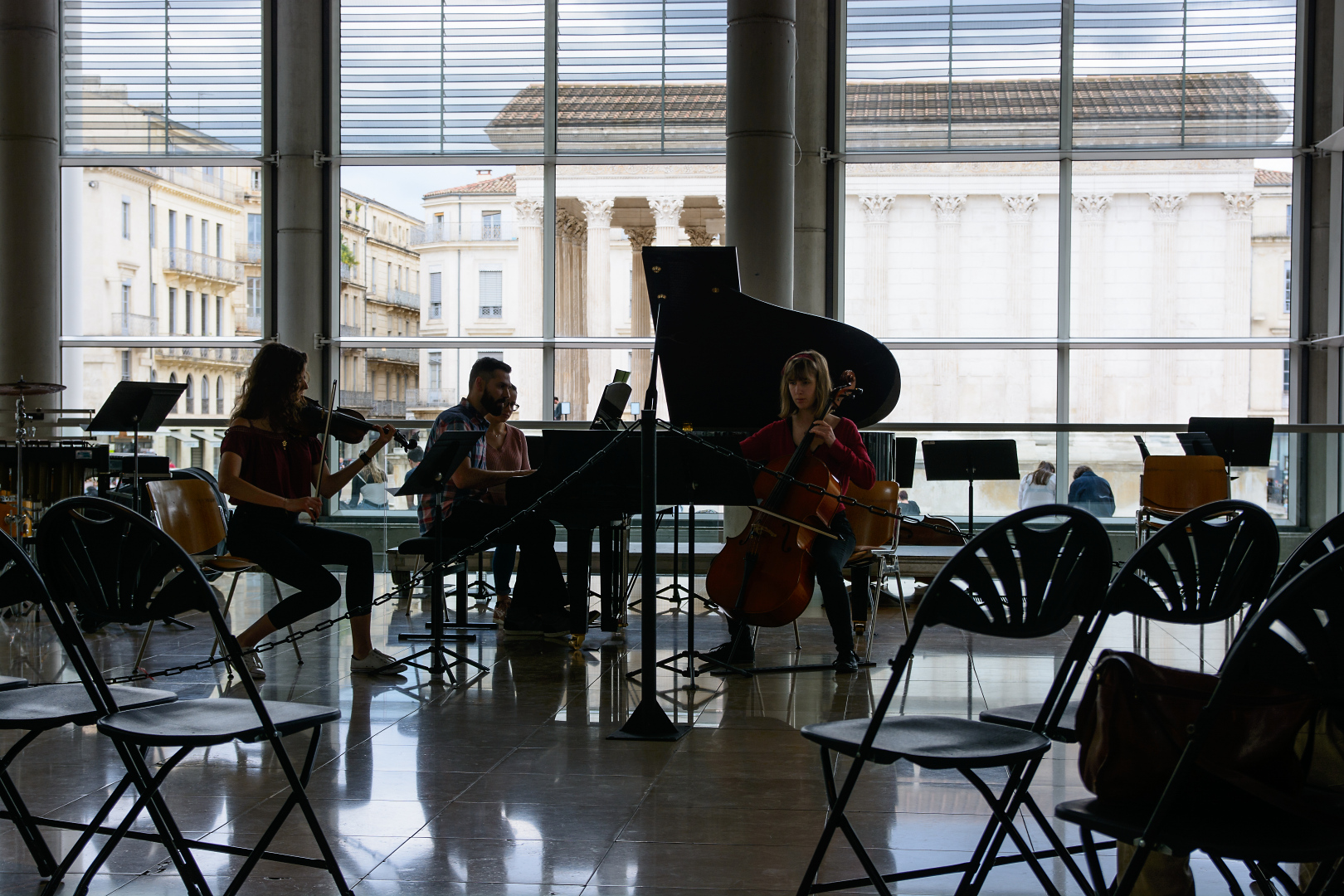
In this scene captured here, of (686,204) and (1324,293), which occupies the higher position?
(686,204)

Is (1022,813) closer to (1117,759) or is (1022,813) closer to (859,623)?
(1117,759)

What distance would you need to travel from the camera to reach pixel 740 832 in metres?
2.91

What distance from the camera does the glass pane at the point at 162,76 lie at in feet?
34.2

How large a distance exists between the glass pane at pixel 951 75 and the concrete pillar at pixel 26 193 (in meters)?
6.70

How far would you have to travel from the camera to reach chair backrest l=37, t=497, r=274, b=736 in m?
2.28

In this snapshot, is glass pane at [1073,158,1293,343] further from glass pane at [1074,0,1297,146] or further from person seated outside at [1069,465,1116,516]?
person seated outside at [1069,465,1116,516]

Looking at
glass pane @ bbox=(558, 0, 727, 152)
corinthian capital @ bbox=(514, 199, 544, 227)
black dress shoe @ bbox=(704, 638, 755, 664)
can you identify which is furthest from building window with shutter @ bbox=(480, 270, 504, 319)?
black dress shoe @ bbox=(704, 638, 755, 664)

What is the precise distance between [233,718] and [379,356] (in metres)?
8.33

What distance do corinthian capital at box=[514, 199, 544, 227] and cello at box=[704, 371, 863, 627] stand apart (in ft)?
20.4

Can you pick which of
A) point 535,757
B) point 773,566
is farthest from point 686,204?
point 535,757

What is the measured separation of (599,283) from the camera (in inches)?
410

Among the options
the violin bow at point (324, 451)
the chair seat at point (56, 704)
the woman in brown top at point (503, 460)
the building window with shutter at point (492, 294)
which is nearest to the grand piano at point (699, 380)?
the woman in brown top at point (503, 460)

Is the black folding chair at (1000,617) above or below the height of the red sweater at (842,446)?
below

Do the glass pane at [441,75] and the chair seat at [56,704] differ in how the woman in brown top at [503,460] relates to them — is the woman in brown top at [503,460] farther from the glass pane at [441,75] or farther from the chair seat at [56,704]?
the glass pane at [441,75]
